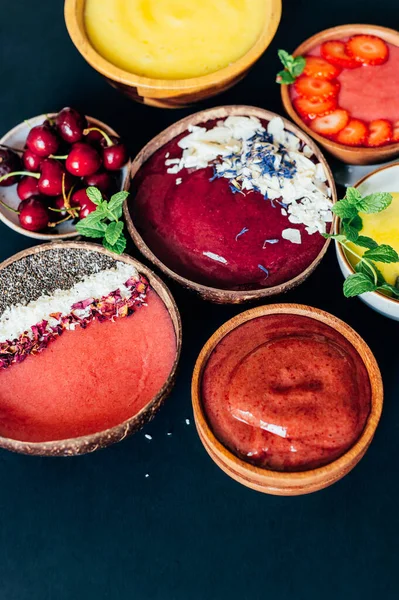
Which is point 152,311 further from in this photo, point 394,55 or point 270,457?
point 394,55

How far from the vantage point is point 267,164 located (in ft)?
4.64

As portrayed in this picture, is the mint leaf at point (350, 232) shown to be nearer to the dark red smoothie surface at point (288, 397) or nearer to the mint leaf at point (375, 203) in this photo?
the mint leaf at point (375, 203)

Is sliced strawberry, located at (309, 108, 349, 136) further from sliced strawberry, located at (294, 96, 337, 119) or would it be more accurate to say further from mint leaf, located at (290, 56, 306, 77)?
mint leaf, located at (290, 56, 306, 77)

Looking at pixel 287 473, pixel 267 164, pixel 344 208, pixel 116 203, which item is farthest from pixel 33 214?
pixel 287 473

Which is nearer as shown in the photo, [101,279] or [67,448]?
[67,448]

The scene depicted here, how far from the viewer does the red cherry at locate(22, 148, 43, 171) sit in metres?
1.50

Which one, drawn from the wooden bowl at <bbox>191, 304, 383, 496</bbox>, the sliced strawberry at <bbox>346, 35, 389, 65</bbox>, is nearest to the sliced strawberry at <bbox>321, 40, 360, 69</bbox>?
the sliced strawberry at <bbox>346, 35, 389, 65</bbox>

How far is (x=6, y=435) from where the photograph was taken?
1.28m

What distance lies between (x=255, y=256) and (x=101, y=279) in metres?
0.32

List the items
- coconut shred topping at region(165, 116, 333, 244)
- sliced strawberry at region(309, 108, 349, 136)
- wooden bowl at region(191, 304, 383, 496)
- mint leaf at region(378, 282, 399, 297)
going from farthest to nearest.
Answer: sliced strawberry at region(309, 108, 349, 136) → coconut shred topping at region(165, 116, 333, 244) → mint leaf at region(378, 282, 399, 297) → wooden bowl at region(191, 304, 383, 496)

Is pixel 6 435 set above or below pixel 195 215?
below

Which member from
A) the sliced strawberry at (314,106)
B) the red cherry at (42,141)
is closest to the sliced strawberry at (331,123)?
the sliced strawberry at (314,106)

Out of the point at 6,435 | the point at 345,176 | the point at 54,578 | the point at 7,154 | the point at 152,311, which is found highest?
the point at 7,154

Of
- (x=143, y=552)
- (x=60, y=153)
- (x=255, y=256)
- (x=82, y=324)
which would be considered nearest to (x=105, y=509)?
(x=143, y=552)
